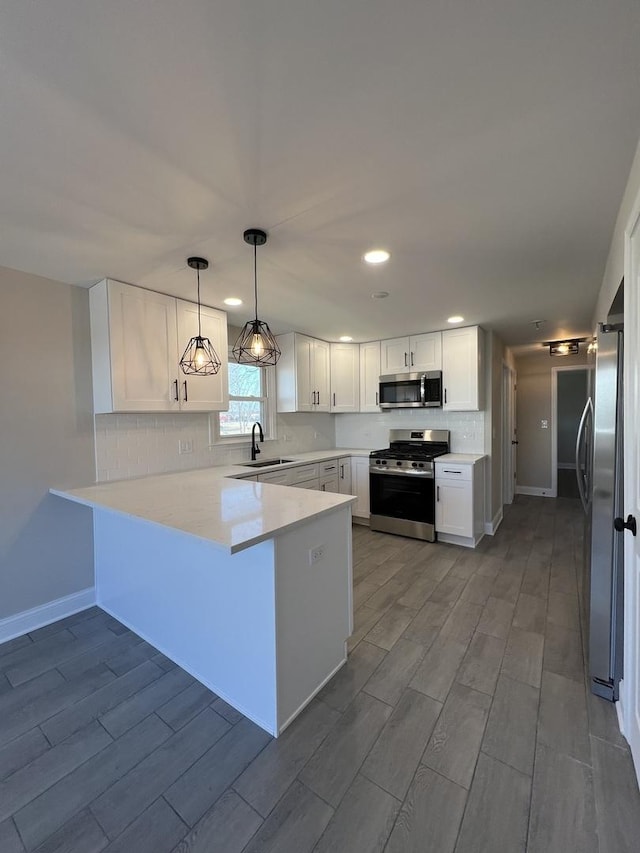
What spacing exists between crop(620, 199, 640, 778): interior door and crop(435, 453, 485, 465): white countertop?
217cm

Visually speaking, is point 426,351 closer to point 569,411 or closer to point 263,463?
point 263,463

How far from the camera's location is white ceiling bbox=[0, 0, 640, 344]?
2.94ft

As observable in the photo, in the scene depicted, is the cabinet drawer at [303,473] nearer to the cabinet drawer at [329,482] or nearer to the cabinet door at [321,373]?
the cabinet drawer at [329,482]

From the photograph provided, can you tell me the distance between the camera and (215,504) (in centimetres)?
196

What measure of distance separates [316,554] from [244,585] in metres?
0.38

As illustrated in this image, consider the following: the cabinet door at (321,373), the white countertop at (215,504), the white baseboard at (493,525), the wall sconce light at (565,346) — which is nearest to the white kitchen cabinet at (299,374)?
the cabinet door at (321,373)

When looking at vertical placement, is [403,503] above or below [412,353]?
below

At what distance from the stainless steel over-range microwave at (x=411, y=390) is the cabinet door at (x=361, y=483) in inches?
30.6

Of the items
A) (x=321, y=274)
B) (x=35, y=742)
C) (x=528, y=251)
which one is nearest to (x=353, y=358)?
(x=321, y=274)

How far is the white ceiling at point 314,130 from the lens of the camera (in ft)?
2.94

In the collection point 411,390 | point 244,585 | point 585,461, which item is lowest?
point 244,585

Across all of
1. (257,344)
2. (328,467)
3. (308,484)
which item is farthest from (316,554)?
(328,467)

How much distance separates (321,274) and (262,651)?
88.5 inches

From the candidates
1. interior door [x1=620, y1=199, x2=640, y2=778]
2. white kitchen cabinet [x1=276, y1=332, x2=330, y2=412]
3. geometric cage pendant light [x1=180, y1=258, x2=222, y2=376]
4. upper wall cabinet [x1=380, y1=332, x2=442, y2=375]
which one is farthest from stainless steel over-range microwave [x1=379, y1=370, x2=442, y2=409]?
interior door [x1=620, y1=199, x2=640, y2=778]
